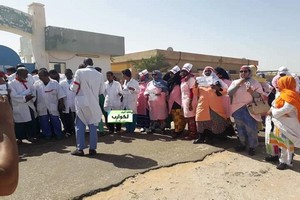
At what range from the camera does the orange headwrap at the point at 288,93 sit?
4.41 meters

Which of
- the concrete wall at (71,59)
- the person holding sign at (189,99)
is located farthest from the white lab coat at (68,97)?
the concrete wall at (71,59)

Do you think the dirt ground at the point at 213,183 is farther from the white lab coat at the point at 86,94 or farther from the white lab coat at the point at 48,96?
the white lab coat at the point at 48,96

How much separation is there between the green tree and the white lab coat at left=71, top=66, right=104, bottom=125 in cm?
2241

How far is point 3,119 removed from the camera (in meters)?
1.09

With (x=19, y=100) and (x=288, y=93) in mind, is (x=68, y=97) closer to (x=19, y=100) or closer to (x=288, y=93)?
(x=19, y=100)

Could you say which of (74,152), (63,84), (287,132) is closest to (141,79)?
(63,84)

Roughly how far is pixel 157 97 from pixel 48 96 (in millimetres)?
2551

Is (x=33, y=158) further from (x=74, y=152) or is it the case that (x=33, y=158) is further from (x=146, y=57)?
A: (x=146, y=57)

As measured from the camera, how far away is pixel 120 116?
690cm

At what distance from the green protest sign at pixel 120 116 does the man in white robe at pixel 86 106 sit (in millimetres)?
1489

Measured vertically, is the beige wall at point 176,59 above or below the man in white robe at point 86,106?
above

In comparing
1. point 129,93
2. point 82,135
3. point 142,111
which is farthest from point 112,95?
point 82,135

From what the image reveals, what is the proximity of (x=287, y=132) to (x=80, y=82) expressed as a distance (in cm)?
353

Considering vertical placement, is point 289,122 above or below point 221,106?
below
